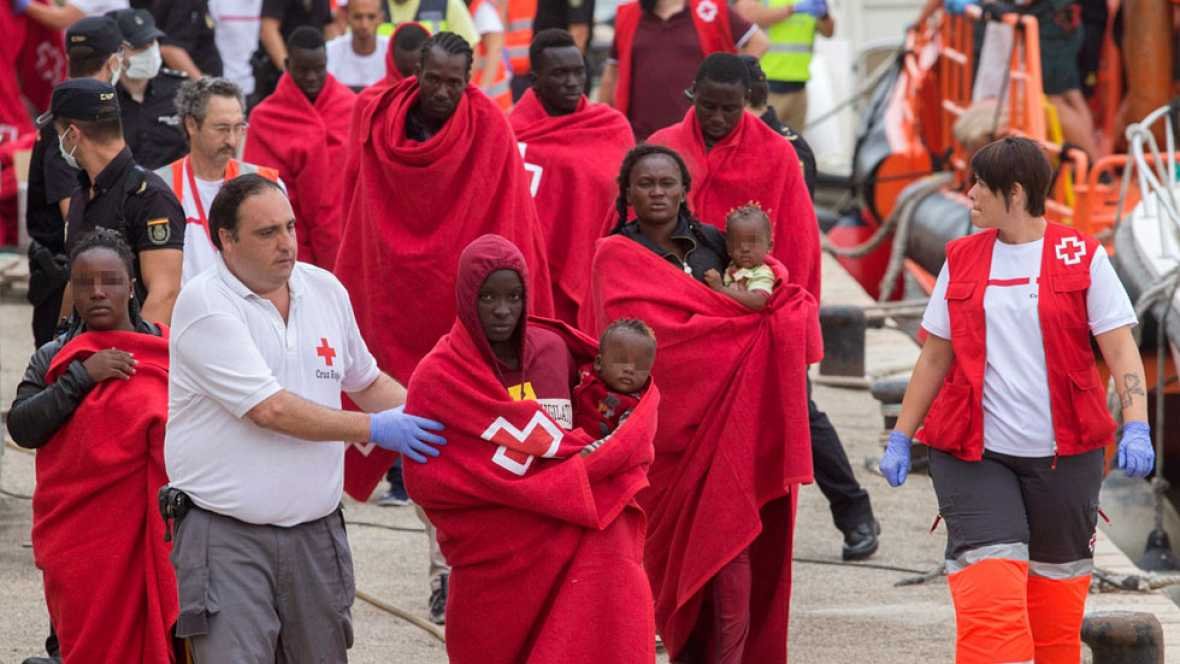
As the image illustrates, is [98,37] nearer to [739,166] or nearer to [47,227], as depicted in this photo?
[47,227]

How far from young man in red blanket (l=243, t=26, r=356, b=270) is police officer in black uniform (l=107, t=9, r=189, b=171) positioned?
395mm

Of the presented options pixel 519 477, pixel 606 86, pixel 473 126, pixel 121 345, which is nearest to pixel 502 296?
pixel 519 477

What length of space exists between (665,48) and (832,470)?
313cm

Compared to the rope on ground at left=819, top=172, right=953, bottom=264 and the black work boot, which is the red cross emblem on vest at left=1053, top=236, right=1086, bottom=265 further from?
the rope on ground at left=819, top=172, right=953, bottom=264

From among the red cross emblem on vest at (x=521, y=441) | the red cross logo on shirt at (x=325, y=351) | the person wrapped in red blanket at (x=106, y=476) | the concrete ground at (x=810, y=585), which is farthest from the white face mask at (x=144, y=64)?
the red cross emblem on vest at (x=521, y=441)

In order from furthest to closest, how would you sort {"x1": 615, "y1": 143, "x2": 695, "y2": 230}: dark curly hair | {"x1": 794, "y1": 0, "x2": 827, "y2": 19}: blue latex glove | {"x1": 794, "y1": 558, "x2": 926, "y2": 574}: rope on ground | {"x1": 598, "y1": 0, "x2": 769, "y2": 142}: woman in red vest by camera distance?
1. {"x1": 794, "y1": 0, "x2": 827, "y2": 19}: blue latex glove
2. {"x1": 598, "y1": 0, "x2": 769, "y2": 142}: woman in red vest
3. {"x1": 794, "y1": 558, "x2": 926, "y2": 574}: rope on ground
4. {"x1": 615, "y1": 143, "x2": 695, "y2": 230}: dark curly hair

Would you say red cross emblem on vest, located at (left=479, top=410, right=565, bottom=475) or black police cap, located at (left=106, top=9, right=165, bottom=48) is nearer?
red cross emblem on vest, located at (left=479, top=410, right=565, bottom=475)

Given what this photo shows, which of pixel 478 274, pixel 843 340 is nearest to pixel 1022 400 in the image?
pixel 478 274

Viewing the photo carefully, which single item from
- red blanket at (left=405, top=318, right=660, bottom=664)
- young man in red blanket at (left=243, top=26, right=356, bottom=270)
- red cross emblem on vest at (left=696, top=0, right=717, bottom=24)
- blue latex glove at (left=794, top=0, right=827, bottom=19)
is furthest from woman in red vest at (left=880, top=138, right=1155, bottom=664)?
blue latex glove at (left=794, top=0, right=827, bottom=19)

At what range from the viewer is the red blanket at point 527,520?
5250 millimetres

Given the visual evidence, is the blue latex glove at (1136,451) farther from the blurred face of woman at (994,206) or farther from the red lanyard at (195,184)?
the red lanyard at (195,184)

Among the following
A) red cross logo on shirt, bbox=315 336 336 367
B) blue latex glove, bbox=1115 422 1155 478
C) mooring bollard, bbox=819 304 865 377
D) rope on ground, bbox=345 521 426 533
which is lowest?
mooring bollard, bbox=819 304 865 377

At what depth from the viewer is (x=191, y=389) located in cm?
517

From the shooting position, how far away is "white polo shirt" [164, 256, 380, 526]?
16.7ft
